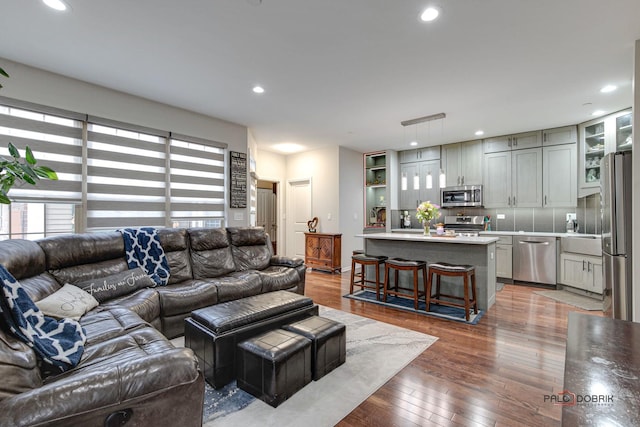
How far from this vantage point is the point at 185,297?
9.50 feet

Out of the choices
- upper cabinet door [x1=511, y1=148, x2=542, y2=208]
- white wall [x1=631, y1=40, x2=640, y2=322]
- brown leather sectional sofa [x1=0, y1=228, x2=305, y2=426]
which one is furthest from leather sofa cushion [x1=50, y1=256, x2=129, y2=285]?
upper cabinet door [x1=511, y1=148, x2=542, y2=208]

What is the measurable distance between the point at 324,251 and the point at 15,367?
5.36 m

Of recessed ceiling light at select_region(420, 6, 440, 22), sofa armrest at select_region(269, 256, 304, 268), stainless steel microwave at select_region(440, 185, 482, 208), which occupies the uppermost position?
recessed ceiling light at select_region(420, 6, 440, 22)

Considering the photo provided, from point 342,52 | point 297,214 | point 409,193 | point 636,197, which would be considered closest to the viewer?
point 636,197

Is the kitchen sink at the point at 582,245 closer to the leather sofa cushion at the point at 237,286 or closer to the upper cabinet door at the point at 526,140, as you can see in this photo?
the upper cabinet door at the point at 526,140

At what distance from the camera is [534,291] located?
479 cm

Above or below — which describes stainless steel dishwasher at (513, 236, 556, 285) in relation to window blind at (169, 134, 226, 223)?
below

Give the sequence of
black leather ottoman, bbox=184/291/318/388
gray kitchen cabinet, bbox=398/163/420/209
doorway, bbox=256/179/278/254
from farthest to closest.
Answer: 1. doorway, bbox=256/179/278/254
2. gray kitchen cabinet, bbox=398/163/420/209
3. black leather ottoman, bbox=184/291/318/388

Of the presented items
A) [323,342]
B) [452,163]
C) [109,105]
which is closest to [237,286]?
[323,342]

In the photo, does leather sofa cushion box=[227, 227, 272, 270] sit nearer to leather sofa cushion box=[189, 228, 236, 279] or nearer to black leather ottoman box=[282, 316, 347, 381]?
leather sofa cushion box=[189, 228, 236, 279]

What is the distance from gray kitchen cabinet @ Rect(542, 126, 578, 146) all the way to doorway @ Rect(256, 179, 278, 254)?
19.5ft

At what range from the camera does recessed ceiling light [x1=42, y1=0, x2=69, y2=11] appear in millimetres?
2123

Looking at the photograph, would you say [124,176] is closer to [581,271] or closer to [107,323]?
[107,323]

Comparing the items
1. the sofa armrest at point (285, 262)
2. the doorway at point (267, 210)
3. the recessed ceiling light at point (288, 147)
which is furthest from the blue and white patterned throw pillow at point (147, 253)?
the doorway at point (267, 210)
